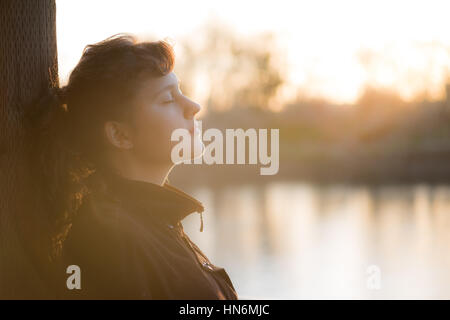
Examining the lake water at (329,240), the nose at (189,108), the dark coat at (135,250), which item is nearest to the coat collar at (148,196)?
the dark coat at (135,250)

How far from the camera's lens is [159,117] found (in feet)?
4.54

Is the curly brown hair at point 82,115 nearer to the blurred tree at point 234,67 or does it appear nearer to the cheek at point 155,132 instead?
the cheek at point 155,132

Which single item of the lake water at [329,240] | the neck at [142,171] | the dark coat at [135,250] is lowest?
the lake water at [329,240]

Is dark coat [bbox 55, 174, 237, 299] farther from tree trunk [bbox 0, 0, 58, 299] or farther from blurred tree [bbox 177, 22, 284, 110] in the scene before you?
blurred tree [bbox 177, 22, 284, 110]

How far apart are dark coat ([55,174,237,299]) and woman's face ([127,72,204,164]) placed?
88 millimetres

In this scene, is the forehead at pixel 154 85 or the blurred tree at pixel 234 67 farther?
the blurred tree at pixel 234 67

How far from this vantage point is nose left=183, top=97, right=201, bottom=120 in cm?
140

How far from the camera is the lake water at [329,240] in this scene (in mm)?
13930

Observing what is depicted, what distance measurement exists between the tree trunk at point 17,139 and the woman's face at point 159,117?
0.95 feet

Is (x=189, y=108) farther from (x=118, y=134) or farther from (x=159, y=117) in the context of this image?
(x=118, y=134)

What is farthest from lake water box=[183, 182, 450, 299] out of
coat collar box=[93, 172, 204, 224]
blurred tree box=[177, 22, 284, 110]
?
coat collar box=[93, 172, 204, 224]

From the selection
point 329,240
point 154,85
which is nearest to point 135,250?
point 154,85

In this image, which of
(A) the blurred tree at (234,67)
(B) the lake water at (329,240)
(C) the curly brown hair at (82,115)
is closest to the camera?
(C) the curly brown hair at (82,115)
